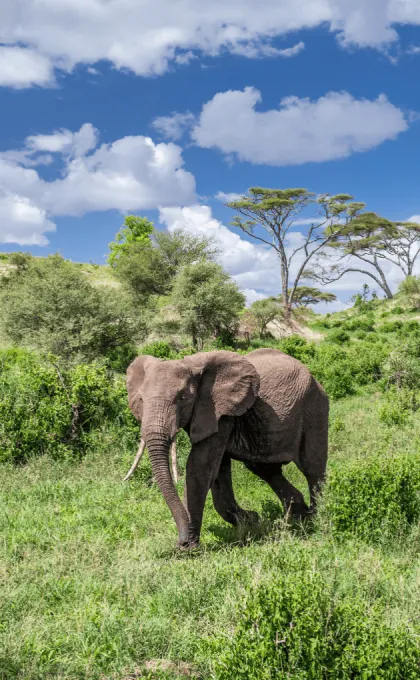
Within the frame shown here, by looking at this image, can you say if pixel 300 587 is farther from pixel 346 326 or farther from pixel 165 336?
pixel 346 326

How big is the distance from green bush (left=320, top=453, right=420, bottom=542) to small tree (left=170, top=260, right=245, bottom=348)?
71.6 feet

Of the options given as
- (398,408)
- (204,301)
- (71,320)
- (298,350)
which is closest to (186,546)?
(398,408)

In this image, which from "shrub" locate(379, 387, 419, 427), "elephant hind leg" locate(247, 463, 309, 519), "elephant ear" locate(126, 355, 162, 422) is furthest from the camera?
"shrub" locate(379, 387, 419, 427)

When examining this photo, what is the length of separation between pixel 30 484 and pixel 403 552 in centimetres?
559

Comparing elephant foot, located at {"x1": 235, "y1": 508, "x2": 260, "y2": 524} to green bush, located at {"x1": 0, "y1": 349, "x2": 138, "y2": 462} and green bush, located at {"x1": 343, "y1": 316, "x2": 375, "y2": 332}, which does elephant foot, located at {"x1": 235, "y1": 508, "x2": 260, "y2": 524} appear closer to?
green bush, located at {"x1": 0, "y1": 349, "x2": 138, "y2": 462}

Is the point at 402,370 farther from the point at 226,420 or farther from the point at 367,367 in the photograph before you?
the point at 226,420

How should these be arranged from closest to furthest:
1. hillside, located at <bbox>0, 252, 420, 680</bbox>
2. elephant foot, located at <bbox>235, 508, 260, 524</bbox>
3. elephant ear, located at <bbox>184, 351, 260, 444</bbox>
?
hillside, located at <bbox>0, 252, 420, 680</bbox> → elephant ear, located at <bbox>184, 351, 260, 444</bbox> → elephant foot, located at <bbox>235, 508, 260, 524</bbox>

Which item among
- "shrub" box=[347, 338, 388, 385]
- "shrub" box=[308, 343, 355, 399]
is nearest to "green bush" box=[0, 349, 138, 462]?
"shrub" box=[308, 343, 355, 399]

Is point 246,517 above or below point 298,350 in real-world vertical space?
below

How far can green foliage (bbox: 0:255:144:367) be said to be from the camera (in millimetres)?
23969

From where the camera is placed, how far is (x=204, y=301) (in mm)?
28000

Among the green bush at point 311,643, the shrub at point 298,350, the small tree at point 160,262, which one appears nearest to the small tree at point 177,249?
the small tree at point 160,262

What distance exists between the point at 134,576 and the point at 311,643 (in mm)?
2094

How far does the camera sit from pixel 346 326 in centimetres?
3506
